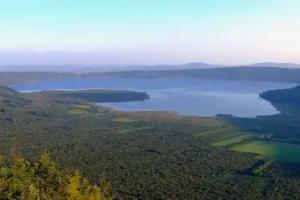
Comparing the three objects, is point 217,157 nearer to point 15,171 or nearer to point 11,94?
point 15,171

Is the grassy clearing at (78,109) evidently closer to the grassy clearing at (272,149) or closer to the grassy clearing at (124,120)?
the grassy clearing at (124,120)

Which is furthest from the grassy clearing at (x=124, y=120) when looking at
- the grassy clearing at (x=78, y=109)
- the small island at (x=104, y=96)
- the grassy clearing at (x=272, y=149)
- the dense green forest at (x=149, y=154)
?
A: the small island at (x=104, y=96)

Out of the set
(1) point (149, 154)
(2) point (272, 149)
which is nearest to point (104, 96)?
(2) point (272, 149)

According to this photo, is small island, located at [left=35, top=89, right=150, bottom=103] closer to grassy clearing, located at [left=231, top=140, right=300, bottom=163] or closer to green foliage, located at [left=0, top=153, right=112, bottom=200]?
grassy clearing, located at [left=231, top=140, right=300, bottom=163]

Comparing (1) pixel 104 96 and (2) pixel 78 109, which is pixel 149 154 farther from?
(1) pixel 104 96

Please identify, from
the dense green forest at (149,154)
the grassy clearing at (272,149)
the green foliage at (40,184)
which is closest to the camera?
the green foliage at (40,184)

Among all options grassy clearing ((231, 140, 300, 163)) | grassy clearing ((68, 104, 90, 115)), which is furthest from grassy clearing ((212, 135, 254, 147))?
grassy clearing ((68, 104, 90, 115))

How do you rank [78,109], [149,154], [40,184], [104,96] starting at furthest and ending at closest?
[104,96] < [78,109] < [149,154] < [40,184]
